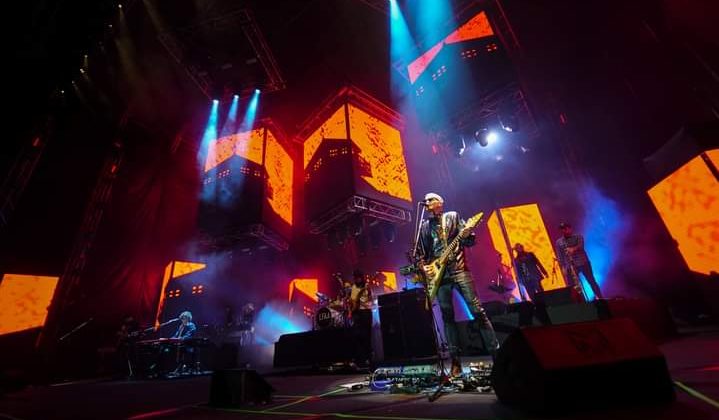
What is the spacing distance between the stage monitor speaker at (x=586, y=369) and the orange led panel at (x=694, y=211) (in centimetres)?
729

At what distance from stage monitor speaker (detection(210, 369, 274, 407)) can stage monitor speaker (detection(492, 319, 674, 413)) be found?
2.42 meters

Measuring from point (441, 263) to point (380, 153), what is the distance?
23.4ft

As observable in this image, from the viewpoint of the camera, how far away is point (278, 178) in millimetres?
11930

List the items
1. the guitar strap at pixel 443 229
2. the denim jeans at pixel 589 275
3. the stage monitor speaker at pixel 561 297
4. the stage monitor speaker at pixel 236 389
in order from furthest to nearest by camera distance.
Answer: the denim jeans at pixel 589 275 → the stage monitor speaker at pixel 561 297 → the guitar strap at pixel 443 229 → the stage monitor speaker at pixel 236 389

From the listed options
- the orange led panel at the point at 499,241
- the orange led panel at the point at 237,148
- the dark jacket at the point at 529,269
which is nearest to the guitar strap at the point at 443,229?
the dark jacket at the point at 529,269

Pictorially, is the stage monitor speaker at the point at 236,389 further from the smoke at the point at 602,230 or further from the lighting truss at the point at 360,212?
the smoke at the point at 602,230

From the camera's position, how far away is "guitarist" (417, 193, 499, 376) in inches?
A: 131

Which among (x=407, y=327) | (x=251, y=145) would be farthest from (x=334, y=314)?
(x=251, y=145)

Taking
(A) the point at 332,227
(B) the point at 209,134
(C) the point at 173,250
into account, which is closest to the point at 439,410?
(A) the point at 332,227

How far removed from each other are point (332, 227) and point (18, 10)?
28.4 ft

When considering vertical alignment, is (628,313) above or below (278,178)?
Answer: below

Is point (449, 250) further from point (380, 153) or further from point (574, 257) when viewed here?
point (380, 153)

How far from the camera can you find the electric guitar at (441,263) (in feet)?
11.7

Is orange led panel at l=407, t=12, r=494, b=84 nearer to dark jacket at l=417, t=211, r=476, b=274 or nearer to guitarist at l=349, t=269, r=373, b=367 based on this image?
dark jacket at l=417, t=211, r=476, b=274
